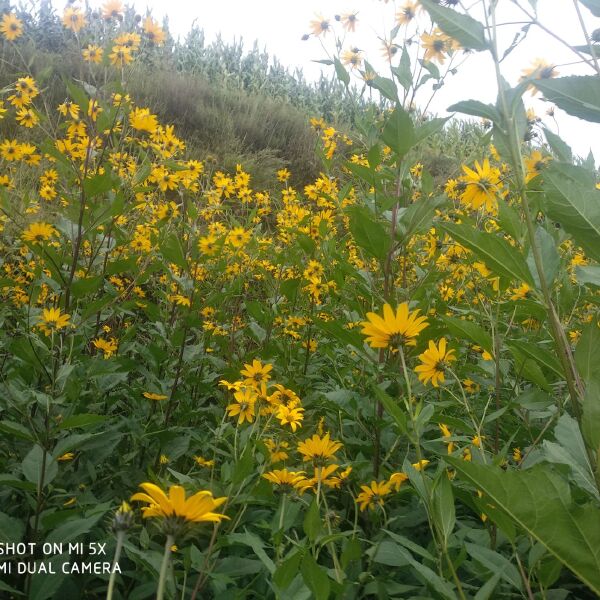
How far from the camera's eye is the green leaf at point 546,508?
586 millimetres

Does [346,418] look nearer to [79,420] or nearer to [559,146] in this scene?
[79,420]

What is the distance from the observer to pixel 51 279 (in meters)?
1.68

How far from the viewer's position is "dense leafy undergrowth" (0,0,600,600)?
69 cm

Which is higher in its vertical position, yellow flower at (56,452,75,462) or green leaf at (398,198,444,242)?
green leaf at (398,198,444,242)

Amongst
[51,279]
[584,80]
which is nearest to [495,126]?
[584,80]

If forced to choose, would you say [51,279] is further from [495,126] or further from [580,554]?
[580,554]

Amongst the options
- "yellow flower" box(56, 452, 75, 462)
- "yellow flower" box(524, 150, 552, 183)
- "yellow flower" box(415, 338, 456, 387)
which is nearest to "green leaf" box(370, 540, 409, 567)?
"yellow flower" box(415, 338, 456, 387)

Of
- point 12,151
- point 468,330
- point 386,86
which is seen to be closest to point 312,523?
point 468,330

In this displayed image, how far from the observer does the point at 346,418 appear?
1625mm

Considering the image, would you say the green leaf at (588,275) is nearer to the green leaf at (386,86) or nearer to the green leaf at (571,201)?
the green leaf at (571,201)

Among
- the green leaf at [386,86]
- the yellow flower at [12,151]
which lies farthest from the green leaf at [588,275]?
the yellow flower at [12,151]

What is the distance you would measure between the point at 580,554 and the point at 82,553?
2.91 feet

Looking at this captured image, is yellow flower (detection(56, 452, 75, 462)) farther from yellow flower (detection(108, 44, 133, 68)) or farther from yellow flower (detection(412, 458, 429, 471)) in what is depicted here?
yellow flower (detection(108, 44, 133, 68))

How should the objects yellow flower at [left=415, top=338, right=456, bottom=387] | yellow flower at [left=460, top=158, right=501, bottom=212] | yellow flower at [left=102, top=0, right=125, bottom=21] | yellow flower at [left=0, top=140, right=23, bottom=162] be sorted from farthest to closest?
yellow flower at [left=0, top=140, right=23, bottom=162] → yellow flower at [left=102, top=0, right=125, bottom=21] → yellow flower at [left=415, top=338, right=456, bottom=387] → yellow flower at [left=460, top=158, right=501, bottom=212]
